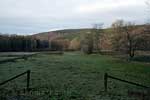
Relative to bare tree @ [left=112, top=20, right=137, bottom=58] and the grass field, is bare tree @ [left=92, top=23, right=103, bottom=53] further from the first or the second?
the grass field

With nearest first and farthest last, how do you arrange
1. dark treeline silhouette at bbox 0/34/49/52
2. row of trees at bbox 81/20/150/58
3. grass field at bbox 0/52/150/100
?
1. grass field at bbox 0/52/150/100
2. row of trees at bbox 81/20/150/58
3. dark treeline silhouette at bbox 0/34/49/52

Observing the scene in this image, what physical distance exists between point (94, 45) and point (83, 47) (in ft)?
21.4

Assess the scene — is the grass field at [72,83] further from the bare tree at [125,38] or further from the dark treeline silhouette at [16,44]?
the dark treeline silhouette at [16,44]

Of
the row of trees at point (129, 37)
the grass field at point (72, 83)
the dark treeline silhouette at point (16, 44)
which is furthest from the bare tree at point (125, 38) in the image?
the dark treeline silhouette at point (16, 44)

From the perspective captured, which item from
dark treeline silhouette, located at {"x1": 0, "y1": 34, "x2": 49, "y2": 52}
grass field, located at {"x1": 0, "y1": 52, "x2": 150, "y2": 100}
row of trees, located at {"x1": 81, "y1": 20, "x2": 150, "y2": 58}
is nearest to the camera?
grass field, located at {"x1": 0, "y1": 52, "x2": 150, "y2": 100}

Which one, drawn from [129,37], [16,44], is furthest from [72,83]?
[16,44]

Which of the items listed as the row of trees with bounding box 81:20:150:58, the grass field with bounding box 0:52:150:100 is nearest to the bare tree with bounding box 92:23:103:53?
the row of trees with bounding box 81:20:150:58

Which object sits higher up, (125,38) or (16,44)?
(125,38)

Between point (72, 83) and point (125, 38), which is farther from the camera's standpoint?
point (125, 38)

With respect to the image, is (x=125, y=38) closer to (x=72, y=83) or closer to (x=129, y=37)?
(x=129, y=37)

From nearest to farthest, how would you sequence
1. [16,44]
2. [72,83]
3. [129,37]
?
[72,83] → [129,37] → [16,44]

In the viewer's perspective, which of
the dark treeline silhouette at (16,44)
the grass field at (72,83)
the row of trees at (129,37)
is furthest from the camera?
the dark treeline silhouette at (16,44)

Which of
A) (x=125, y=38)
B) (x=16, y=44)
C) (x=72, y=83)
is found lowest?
(x=72, y=83)

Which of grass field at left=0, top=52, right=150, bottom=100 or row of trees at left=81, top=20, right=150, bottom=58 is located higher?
row of trees at left=81, top=20, right=150, bottom=58
